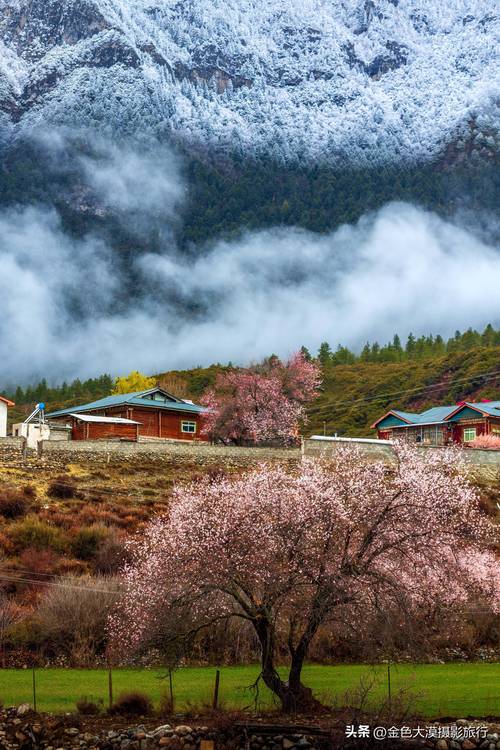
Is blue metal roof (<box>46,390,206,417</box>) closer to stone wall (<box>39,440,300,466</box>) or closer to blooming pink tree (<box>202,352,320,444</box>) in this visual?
blooming pink tree (<box>202,352,320,444</box>)

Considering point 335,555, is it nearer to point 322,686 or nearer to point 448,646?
point 322,686

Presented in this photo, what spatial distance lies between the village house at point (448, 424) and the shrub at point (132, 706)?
57104mm

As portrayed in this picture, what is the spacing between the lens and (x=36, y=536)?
4447 cm

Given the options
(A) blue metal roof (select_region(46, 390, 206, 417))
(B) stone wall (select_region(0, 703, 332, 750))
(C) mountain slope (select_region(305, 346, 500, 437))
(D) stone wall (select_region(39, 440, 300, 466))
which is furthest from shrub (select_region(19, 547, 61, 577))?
(C) mountain slope (select_region(305, 346, 500, 437))

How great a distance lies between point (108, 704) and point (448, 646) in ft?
56.0

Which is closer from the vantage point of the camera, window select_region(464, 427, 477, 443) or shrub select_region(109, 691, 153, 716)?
shrub select_region(109, 691, 153, 716)

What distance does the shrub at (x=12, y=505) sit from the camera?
159 ft

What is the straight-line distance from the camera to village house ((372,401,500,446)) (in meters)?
81.0

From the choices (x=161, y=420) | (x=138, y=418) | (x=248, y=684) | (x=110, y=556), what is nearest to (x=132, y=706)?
(x=248, y=684)

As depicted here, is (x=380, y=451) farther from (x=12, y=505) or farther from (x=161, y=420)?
(x=12, y=505)

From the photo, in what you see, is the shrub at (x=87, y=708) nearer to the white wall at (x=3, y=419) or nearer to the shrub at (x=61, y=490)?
the shrub at (x=61, y=490)

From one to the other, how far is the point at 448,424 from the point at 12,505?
159 feet

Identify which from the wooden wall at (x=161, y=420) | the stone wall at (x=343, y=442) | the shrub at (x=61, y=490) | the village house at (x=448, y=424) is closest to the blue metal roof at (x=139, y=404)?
the wooden wall at (x=161, y=420)

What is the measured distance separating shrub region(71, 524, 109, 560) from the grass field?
1337 cm
